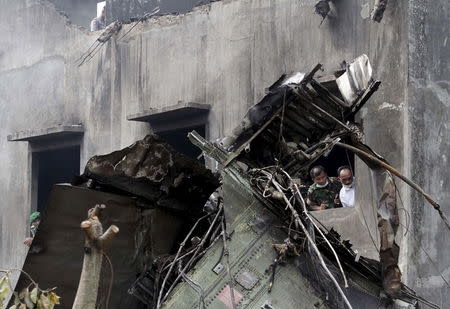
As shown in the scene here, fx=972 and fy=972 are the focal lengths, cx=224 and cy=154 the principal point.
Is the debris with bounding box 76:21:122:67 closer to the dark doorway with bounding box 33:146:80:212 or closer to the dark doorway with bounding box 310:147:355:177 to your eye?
the dark doorway with bounding box 33:146:80:212

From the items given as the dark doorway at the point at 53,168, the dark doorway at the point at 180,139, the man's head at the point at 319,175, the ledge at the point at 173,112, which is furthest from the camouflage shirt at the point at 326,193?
the dark doorway at the point at 53,168

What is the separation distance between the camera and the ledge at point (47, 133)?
58.2ft

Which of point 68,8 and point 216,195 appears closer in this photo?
point 216,195

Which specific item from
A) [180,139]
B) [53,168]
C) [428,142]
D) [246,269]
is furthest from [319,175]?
[53,168]

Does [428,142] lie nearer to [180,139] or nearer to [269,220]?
[269,220]

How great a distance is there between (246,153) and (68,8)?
1114cm

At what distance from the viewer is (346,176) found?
13.0 meters

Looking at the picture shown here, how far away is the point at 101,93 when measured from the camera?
57.7 feet

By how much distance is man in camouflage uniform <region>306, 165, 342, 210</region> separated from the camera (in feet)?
43.8

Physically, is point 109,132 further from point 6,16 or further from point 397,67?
point 397,67

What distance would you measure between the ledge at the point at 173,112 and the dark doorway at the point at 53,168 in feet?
11.9

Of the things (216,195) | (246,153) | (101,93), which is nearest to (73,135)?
(101,93)

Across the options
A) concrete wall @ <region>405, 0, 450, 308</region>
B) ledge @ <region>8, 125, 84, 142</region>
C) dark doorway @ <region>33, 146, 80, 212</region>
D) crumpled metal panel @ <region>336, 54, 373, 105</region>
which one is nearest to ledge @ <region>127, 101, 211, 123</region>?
ledge @ <region>8, 125, 84, 142</region>

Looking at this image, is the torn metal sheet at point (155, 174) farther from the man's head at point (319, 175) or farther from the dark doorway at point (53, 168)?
the dark doorway at point (53, 168)
